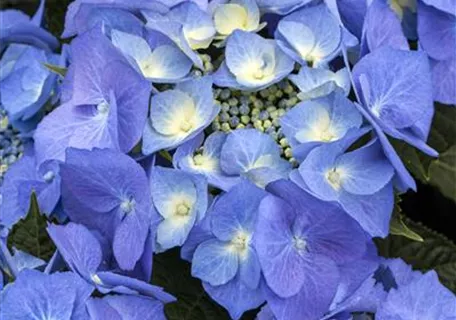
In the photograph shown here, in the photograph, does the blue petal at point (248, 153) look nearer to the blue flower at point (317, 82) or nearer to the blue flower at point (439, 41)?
the blue flower at point (317, 82)

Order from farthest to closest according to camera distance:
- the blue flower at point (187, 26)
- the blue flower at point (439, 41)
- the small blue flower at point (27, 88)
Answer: the small blue flower at point (27, 88), the blue flower at point (439, 41), the blue flower at point (187, 26)

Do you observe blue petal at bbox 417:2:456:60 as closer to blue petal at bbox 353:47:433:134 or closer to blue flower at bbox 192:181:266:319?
blue petal at bbox 353:47:433:134

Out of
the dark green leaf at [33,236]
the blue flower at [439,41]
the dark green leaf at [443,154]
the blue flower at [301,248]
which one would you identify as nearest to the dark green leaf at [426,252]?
the dark green leaf at [443,154]

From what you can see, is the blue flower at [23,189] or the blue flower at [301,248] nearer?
the blue flower at [301,248]

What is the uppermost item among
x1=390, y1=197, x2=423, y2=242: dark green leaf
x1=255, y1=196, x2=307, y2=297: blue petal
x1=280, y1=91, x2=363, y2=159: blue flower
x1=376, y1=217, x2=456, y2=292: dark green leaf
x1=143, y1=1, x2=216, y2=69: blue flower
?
x1=143, y1=1, x2=216, y2=69: blue flower

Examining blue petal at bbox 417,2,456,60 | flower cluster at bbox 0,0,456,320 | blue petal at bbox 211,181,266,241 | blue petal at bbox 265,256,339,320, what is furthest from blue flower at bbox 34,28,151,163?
blue petal at bbox 417,2,456,60

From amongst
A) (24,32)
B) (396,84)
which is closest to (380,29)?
(396,84)

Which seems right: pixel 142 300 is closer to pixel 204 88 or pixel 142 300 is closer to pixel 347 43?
pixel 204 88

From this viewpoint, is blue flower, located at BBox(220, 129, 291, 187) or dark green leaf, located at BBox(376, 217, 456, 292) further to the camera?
dark green leaf, located at BBox(376, 217, 456, 292)
